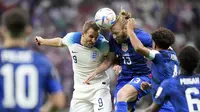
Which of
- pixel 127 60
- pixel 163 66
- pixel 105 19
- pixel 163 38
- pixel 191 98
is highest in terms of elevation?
pixel 105 19

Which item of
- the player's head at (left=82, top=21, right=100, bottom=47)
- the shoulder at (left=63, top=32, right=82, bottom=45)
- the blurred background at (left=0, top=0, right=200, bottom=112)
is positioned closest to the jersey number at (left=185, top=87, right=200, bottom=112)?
the player's head at (left=82, top=21, right=100, bottom=47)

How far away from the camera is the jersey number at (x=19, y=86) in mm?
A: 7332

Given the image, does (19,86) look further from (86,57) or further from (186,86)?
(86,57)

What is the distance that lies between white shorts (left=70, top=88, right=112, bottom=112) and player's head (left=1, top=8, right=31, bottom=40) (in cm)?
400

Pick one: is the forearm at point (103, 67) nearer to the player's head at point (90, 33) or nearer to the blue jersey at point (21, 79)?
the player's head at point (90, 33)

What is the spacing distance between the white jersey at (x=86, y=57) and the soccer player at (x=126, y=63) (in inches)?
4.7

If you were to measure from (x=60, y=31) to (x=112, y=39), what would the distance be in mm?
10924

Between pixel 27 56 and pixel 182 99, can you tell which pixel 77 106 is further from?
pixel 27 56

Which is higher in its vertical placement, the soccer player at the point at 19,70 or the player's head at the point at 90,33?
the player's head at the point at 90,33

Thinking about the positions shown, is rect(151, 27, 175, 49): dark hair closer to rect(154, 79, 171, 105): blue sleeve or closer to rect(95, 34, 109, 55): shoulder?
rect(95, 34, 109, 55): shoulder

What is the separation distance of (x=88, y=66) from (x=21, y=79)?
3.94 metres

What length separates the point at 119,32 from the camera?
10.9 metres

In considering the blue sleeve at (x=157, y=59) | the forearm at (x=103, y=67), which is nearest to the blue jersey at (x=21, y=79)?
the blue sleeve at (x=157, y=59)

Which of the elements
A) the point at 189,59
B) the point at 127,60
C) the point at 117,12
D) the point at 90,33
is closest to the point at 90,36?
the point at 90,33
